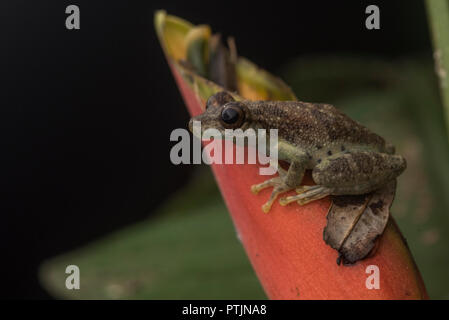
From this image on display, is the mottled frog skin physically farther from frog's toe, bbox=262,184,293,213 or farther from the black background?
the black background

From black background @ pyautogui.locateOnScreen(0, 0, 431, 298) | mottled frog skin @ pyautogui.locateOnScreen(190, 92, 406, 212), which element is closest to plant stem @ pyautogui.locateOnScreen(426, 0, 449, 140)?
mottled frog skin @ pyautogui.locateOnScreen(190, 92, 406, 212)

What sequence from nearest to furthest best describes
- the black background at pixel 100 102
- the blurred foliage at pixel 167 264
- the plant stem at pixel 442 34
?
the plant stem at pixel 442 34
the blurred foliage at pixel 167 264
the black background at pixel 100 102

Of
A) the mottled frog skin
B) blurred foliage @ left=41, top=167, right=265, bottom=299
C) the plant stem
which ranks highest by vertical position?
the plant stem

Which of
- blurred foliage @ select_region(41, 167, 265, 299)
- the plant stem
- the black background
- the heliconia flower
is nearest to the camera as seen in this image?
the heliconia flower

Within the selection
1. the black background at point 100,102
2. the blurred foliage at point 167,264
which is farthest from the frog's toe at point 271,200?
the black background at point 100,102

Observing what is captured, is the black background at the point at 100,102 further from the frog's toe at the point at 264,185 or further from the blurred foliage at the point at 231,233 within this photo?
the frog's toe at the point at 264,185

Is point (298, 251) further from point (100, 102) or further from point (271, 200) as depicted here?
point (100, 102)
